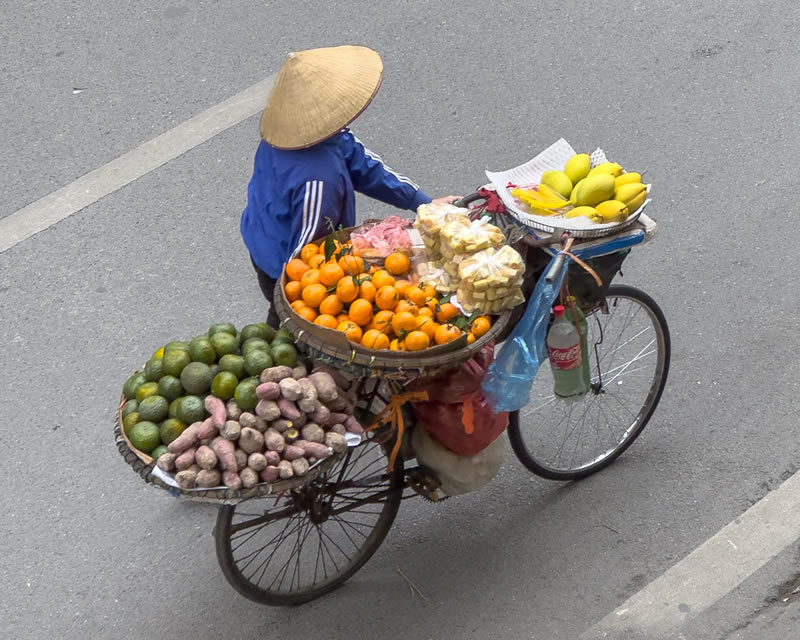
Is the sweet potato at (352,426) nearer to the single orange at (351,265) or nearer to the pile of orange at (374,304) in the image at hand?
Answer: the pile of orange at (374,304)

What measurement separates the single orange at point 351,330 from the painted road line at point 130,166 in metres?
3.04

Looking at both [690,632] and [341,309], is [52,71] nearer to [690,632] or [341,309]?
[341,309]

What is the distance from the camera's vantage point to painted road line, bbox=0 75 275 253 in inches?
213

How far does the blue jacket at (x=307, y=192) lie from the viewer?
10.8 ft

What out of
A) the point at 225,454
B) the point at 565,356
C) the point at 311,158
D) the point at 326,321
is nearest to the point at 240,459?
the point at 225,454

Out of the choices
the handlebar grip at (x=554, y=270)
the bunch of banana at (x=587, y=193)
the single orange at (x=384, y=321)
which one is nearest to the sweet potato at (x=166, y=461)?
the single orange at (x=384, y=321)

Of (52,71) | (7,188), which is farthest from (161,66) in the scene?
(7,188)

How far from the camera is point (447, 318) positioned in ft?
10.1

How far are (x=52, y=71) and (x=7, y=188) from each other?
1196 millimetres

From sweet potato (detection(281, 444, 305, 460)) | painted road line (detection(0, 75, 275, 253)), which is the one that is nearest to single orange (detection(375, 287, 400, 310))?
sweet potato (detection(281, 444, 305, 460))

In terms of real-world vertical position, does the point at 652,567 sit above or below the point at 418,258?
below

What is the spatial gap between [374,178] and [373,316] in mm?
768

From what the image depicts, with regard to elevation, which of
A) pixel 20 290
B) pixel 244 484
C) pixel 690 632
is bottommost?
pixel 20 290

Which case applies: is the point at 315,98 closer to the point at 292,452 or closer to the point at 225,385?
the point at 225,385
